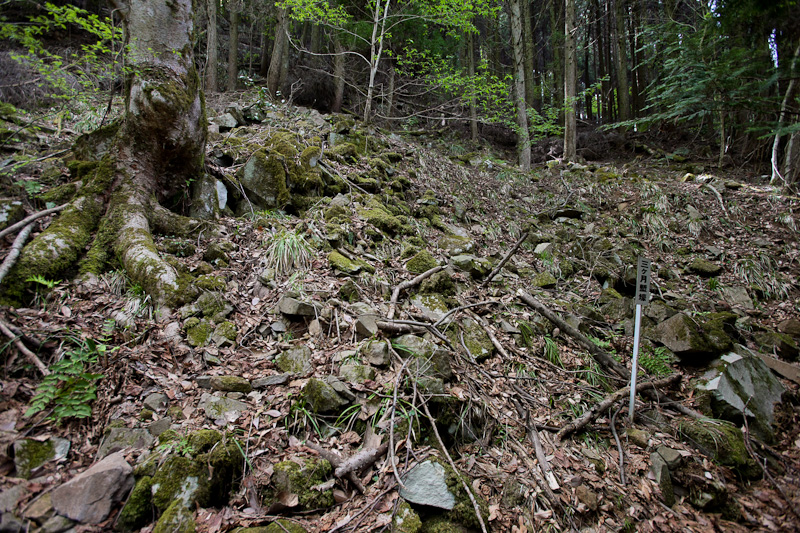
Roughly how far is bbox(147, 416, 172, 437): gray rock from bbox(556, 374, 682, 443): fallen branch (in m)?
3.24

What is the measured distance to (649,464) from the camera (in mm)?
3174

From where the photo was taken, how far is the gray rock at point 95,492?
1875mm

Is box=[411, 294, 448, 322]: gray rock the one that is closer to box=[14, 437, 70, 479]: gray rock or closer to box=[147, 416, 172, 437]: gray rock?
box=[147, 416, 172, 437]: gray rock

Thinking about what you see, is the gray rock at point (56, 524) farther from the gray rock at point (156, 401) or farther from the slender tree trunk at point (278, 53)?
the slender tree trunk at point (278, 53)

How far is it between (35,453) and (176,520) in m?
0.96

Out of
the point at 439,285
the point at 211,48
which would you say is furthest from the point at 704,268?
the point at 211,48

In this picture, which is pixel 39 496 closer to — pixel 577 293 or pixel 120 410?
pixel 120 410

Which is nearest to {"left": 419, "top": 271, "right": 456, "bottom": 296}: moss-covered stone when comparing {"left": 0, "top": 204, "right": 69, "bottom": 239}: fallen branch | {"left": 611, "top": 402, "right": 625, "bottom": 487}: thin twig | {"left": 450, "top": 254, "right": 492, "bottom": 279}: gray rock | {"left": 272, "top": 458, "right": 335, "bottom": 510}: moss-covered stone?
{"left": 450, "top": 254, "right": 492, "bottom": 279}: gray rock

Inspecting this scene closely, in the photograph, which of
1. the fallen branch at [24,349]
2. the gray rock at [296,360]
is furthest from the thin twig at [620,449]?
the fallen branch at [24,349]

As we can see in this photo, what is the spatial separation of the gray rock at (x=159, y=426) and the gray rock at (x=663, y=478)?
4.00 metres

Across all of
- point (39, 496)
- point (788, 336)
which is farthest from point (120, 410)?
point (788, 336)

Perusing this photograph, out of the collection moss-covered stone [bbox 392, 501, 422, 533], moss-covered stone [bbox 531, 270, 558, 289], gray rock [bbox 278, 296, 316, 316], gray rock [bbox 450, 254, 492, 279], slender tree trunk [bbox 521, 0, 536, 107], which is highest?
slender tree trunk [bbox 521, 0, 536, 107]

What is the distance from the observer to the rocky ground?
221cm

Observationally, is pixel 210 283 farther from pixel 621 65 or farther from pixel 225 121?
pixel 621 65
